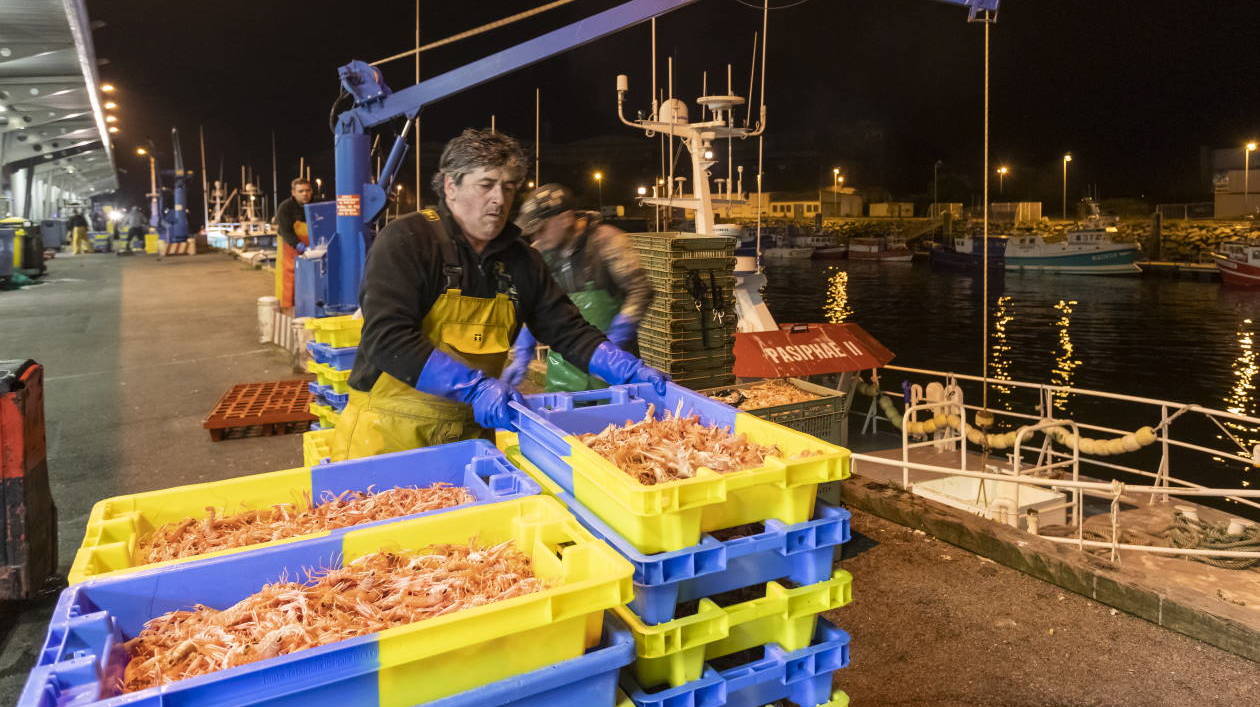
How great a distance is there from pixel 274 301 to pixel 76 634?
40.5 ft

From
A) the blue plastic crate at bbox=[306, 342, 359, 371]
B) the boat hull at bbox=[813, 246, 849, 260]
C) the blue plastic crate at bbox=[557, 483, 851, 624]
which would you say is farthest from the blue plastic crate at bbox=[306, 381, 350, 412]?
the boat hull at bbox=[813, 246, 849, 260]

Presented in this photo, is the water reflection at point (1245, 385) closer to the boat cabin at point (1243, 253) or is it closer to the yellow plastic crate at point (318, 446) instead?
the boat cabin at point (1243, 253)

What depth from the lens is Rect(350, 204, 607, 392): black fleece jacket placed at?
3.09m

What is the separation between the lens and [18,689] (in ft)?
11.8

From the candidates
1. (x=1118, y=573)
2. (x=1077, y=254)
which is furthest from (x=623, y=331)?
(x=1077, y=254)

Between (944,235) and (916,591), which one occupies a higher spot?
(944,235)

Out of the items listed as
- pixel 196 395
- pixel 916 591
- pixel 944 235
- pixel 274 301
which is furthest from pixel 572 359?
pixel 944 235

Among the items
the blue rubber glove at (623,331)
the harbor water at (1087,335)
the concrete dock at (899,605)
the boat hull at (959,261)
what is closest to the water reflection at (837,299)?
the harbor water at (1087,335)

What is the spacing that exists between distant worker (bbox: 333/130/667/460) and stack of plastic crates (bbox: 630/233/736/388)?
13.7ft

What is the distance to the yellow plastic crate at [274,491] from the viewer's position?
214 centimetres

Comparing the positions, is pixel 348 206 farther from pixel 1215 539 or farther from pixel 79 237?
pixel 79 237

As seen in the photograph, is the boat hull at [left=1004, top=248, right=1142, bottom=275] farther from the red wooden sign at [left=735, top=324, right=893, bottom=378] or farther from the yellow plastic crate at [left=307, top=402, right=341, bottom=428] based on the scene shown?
the yellow plastic crate at [left=307, top=402, right=341, bottom=428]

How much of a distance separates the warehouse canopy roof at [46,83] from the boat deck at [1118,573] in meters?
19.6

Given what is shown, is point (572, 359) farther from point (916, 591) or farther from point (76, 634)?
point (916, 591)
